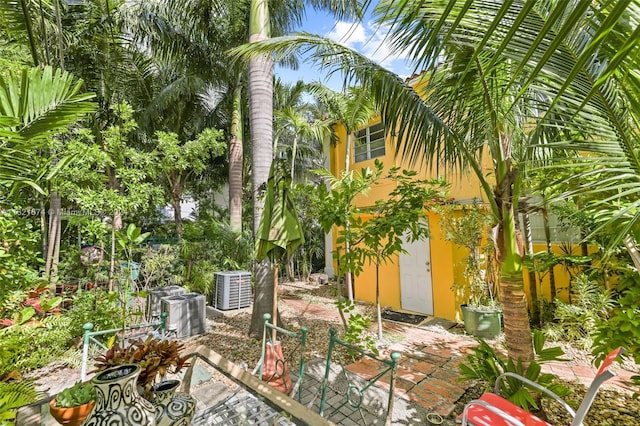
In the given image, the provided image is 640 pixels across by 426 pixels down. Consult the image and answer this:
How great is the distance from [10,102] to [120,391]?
2288 millimetres

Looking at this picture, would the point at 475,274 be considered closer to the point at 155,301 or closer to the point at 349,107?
the point at 349,107

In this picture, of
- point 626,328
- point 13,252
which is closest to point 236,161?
point 13,252

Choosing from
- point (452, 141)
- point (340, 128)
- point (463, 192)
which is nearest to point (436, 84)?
point (452, 141)

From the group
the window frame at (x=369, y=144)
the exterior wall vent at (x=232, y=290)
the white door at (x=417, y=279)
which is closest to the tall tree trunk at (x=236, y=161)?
the exterior wall vent at (x=232, y=290)

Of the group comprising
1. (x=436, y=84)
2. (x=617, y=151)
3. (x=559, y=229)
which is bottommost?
(x=559, y=229)

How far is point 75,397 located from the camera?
1838 millimetres

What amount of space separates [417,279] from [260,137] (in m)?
5.62

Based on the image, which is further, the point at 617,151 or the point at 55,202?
the point at 55,202

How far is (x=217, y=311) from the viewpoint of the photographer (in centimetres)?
777

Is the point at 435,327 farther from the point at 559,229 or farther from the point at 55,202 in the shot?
the point at 55,202

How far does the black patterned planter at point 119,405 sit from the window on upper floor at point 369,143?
891 cm

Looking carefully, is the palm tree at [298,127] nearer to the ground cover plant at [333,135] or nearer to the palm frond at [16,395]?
the ground cover plant at [333,135]

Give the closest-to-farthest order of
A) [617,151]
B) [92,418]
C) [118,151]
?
[92,418] < [617,151] < [118,151]

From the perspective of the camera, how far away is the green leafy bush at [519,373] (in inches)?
112
